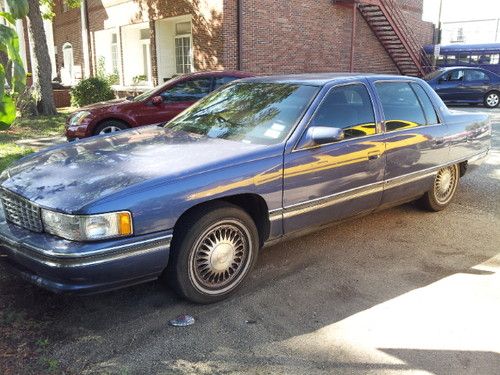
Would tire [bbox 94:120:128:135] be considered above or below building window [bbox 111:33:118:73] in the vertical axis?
below

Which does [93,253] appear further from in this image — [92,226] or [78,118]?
[78,118]

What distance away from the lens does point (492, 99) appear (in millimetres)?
18406

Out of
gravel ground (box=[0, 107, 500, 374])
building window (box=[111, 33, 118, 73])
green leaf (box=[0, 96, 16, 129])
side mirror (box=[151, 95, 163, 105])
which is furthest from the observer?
building window (box=[111, 33, 118, 73])

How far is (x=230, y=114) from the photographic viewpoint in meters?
4.43

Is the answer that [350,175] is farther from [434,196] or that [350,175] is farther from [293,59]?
[293,59]

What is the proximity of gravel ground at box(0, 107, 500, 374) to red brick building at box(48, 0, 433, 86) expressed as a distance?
37.4ft

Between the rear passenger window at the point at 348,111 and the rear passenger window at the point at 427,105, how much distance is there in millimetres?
924

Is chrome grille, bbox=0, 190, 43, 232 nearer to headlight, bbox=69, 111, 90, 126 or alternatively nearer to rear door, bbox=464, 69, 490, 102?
headlight, bbox=69, 111, 90, 126

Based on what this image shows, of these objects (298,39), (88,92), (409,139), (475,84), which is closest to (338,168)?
(409,139)

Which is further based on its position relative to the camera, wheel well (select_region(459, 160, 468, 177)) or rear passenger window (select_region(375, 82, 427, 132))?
wheel well (select_region(459, 160, 468, 177))

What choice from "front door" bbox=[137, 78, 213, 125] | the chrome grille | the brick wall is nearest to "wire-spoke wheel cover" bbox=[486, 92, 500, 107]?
the brick wall

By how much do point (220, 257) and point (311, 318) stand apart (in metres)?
0.77

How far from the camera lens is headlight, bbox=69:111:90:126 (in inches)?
339

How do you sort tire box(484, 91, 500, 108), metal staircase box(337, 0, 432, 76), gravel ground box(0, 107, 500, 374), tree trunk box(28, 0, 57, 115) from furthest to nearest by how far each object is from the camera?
metal staircase box(337, 0, 432, 76)
tire box(484, 91, 500, 108)
tree trunk box(28, 0, 57, 115)
gravel ground box(0, 107, 500, 374)
